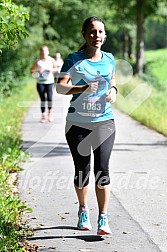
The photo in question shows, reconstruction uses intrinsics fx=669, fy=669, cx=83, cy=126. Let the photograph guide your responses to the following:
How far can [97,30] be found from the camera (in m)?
6.29

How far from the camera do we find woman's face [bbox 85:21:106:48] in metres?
6.29

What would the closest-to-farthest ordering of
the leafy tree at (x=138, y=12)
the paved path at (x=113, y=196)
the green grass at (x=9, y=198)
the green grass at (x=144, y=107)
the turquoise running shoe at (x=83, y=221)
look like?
the green grass at (x=9, y=198)
the paved path at (x=113, y=196)
the turquoise running shoe at (x=83, y=221)
the green grass at (x=144, y=107)
the leafy tree at (x=138, y=12)

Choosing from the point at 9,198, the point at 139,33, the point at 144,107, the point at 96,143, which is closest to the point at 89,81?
the point at 96,143

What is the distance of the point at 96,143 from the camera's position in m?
6.43

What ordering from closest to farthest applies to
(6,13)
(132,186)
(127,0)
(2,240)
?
1. (2,240)
2. (6,13)
3. (132,186)
4. (127,0)

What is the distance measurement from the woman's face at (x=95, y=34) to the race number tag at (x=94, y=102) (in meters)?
0.36

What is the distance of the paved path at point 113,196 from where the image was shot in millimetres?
6227

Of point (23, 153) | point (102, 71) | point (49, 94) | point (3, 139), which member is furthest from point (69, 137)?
point (49, 94)

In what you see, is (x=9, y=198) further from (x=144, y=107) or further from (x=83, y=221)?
(x=144, y=107)

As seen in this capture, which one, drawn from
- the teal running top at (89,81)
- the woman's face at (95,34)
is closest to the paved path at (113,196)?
the teal running top at (89,81)

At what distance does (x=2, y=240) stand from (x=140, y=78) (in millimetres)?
26711

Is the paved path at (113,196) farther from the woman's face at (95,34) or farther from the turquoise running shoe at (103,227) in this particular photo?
the woman's face at (95,34)

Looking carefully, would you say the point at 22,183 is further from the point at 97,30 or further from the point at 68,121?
the point at 97,30

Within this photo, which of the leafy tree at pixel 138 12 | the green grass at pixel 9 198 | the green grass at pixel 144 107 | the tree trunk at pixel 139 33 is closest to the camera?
the green grass at pixel 9 198
